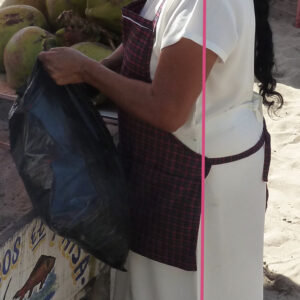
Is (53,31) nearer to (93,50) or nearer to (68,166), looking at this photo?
(93,50)

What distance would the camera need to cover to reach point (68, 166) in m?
1.37

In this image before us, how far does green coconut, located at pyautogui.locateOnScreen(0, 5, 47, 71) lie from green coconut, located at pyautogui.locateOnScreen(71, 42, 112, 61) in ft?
0.88

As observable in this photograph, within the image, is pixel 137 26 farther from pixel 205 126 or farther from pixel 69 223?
→ pixel 69 223

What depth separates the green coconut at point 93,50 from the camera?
1903mm

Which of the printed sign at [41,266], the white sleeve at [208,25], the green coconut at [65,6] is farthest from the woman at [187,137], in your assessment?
the green coconut at [65,6]

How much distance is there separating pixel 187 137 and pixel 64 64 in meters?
0.35

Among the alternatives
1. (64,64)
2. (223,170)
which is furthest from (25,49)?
(223,170)

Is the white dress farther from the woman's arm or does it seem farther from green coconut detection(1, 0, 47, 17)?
green coconut detection(1, 0, 47, 17)

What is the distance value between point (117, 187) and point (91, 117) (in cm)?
20

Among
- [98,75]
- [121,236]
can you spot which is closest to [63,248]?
[121,236]

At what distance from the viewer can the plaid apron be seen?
1.38m

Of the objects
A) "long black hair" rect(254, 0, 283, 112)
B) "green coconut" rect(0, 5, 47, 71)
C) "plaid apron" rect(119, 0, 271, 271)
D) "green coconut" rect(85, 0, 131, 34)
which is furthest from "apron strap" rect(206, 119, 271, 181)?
"green coconut" rect(0, 5, 47, 71)

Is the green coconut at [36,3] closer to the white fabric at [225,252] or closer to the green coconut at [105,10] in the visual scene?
the green coconut at [105,10]

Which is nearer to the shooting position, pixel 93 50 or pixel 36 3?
pixel 93 50
